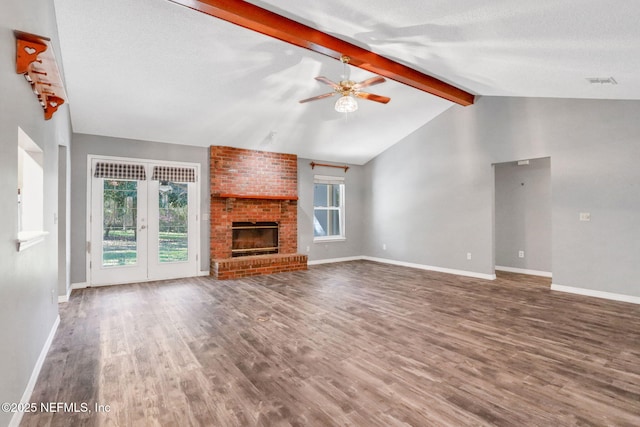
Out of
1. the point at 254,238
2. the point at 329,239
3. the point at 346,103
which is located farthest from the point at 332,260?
the point at 346,103

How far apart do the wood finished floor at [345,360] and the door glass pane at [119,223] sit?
920 mm

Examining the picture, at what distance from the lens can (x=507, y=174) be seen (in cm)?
669

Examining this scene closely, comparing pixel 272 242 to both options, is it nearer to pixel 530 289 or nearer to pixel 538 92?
pixel 530 289

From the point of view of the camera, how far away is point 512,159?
555 centimetres

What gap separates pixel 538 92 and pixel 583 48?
6.69 feet

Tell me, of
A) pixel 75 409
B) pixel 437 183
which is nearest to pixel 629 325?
pixel 437 183

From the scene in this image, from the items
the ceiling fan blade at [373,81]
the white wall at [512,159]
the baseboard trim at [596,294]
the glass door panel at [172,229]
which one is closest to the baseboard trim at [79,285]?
the glass door panel at [172,229]

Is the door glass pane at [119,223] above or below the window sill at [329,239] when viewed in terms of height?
above

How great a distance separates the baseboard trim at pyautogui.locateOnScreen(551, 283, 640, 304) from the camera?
435 cm

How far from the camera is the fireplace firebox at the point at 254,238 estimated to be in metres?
6.61

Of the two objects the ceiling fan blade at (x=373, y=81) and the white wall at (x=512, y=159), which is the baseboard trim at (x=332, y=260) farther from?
the ceiling fan blade at (x=373, y=81)

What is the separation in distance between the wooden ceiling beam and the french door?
359 cm

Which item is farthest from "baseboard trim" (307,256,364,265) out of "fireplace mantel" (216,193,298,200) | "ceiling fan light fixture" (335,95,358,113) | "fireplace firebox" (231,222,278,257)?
"ceiling fan light fixture" (335,95,358,113)

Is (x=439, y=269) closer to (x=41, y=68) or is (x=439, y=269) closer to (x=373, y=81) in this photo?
(x=373, y=81)
